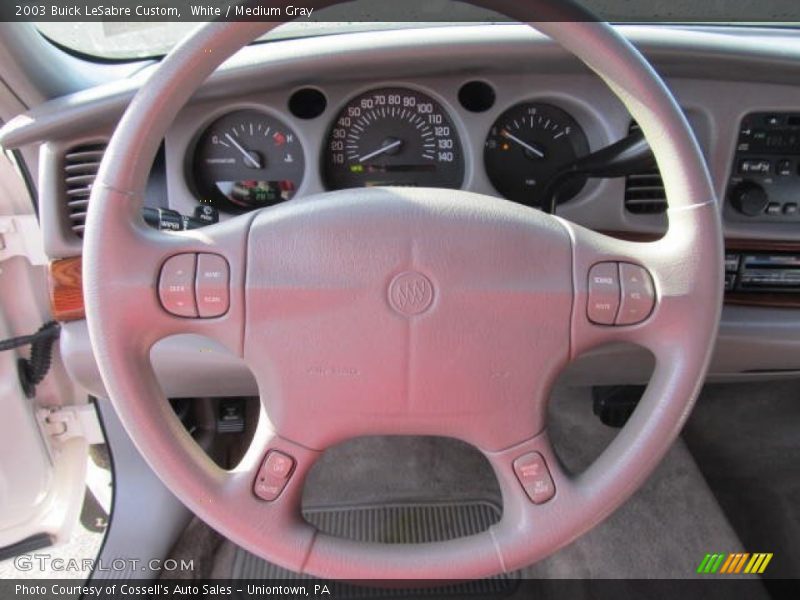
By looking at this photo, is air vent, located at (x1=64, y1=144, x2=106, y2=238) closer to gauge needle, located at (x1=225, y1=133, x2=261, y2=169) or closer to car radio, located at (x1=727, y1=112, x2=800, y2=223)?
gauge needle, located at (x1=225, y1=133, x2=261, y2=169)

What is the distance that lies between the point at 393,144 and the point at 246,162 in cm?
26

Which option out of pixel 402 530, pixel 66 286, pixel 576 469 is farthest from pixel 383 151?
pixel 576 469

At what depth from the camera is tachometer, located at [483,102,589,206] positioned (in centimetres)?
114

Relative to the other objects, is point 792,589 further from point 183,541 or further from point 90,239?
point 90,239

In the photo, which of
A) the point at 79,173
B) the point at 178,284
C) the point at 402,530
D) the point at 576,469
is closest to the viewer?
the point at 178,284

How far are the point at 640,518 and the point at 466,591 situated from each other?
480mm

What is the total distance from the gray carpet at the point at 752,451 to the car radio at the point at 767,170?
0.71 m

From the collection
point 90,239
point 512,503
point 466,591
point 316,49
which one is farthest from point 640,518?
point 90,239

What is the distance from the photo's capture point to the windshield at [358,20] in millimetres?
1129

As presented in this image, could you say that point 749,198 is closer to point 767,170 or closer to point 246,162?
point 767,170

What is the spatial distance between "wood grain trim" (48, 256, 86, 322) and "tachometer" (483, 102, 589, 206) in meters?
0.72

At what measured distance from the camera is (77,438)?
5.08 ft

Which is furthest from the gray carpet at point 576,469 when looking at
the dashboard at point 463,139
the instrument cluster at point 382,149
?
the instrument cluster at point 382,149

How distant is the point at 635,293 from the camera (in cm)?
75
